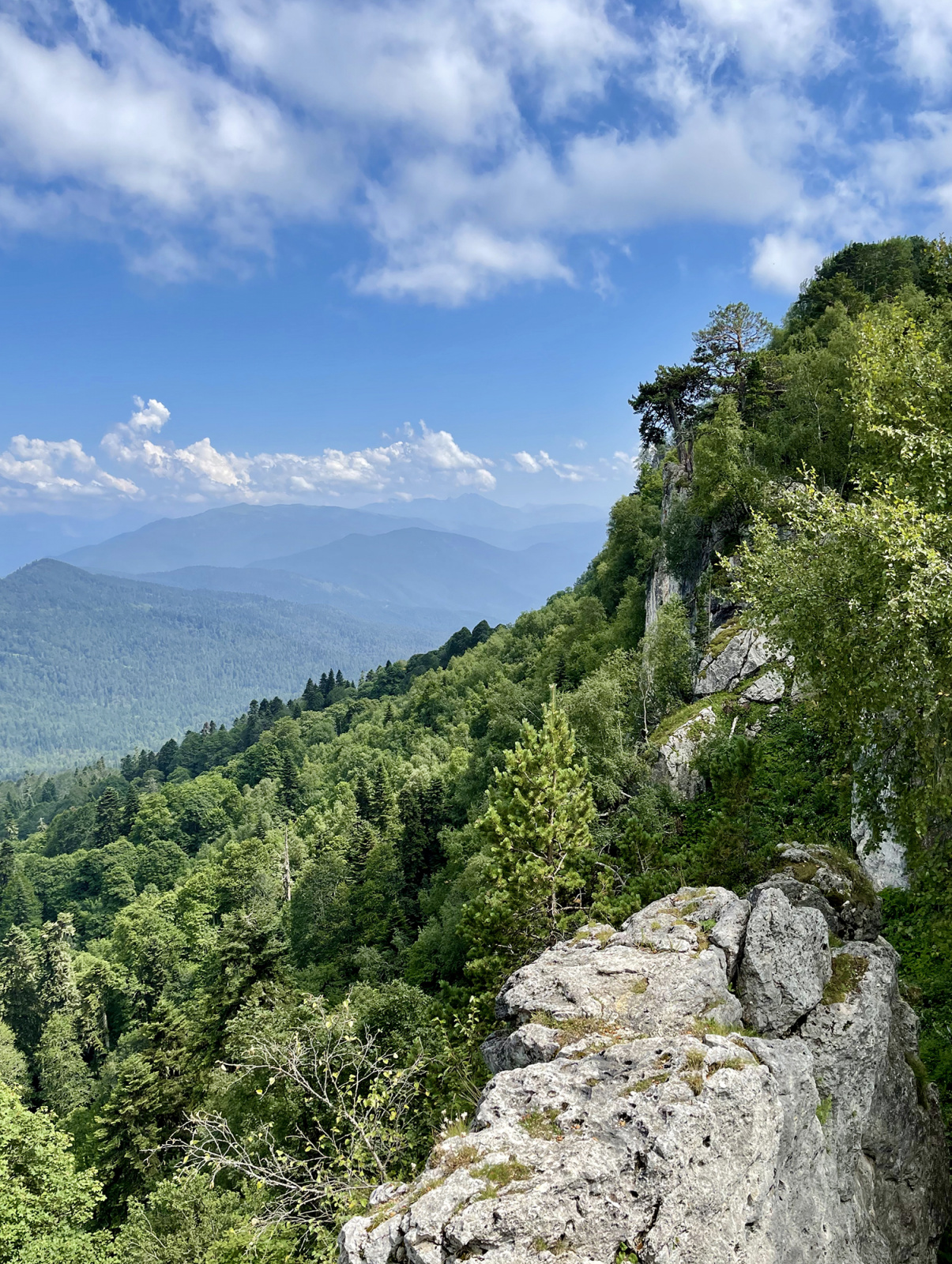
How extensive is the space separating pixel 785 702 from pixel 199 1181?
2697cm

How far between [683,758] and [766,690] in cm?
484

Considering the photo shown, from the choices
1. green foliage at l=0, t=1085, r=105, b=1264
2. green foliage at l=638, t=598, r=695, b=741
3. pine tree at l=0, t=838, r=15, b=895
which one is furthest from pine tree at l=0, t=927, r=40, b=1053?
green foliage at l=638, t=598, r=695, b=741

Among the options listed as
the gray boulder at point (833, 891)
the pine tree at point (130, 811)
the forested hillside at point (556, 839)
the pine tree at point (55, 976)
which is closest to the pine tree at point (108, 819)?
the pine tree at point (130, 811)

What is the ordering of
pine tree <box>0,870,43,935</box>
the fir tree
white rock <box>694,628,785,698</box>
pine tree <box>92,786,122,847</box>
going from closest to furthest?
1. white rock <box>694,628,785,698</box>
2. pine tree <box>0,870,43,935</box>
3. pine tree <box>92,786,122,847</box>
4. the fir tree

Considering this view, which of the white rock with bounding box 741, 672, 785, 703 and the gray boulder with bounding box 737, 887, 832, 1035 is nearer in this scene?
the gray boulder with bounding box 737, 887, 832, 1035

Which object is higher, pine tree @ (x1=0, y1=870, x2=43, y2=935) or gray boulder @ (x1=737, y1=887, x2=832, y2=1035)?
gray boulder @ (x1=737, y1=887, x2=832, y2=1035)

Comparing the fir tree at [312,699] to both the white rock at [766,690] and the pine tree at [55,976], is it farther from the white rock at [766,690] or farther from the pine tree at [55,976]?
the white rock at [766,690]

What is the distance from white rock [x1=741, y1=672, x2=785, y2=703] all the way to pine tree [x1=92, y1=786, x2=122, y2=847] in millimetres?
126665

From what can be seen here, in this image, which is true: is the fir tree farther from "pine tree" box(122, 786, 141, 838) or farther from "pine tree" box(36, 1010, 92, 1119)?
"pine tree" box(36, 1010, 92, 1119)

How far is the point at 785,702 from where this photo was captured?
26.7m

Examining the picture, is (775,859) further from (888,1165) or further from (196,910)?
(196,910)

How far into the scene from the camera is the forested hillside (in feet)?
46.0

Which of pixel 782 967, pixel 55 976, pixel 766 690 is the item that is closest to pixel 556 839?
pixel 782 967

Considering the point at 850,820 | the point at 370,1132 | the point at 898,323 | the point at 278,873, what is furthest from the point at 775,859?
the point at 278,873
